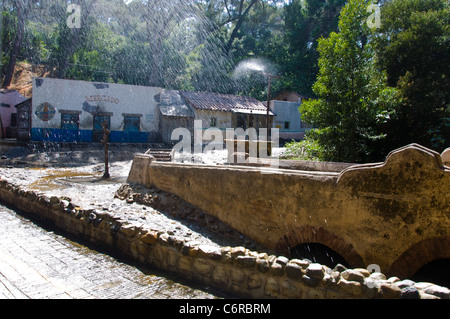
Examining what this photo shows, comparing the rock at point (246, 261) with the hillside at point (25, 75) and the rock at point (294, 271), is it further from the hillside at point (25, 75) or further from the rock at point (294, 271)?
the hillside at point (25, 75)

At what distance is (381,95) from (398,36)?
3.72m

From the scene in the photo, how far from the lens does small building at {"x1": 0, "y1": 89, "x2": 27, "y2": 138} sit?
23.2m

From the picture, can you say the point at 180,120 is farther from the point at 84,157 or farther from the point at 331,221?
the point at 331,221

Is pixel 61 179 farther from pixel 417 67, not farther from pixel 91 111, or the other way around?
pixel 417 67

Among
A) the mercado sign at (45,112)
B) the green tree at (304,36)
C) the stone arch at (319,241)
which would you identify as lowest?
the stone arch at (319,241)

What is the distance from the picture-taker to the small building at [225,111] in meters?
24.5

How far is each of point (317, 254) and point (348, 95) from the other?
6.84m

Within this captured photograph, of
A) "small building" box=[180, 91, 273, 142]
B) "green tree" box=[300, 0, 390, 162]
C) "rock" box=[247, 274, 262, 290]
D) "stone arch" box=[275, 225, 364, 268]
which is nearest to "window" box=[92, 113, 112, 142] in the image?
"small building" box=[180, 91, 273, 142]

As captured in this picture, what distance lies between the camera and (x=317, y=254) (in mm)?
5824

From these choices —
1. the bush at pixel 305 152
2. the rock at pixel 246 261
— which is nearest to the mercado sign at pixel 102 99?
the bush at pixel 305 152

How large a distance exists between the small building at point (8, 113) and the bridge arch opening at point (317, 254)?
22.8 m

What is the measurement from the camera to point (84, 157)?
18.0 meters

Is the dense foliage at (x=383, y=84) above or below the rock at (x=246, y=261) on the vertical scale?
above

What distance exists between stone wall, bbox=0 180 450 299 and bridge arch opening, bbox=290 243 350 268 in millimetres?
1551
